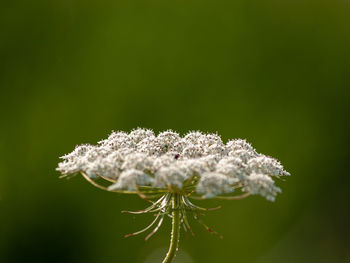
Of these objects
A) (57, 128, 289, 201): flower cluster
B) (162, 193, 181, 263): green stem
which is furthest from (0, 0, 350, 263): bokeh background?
(162, 193, 181, 263): green stem

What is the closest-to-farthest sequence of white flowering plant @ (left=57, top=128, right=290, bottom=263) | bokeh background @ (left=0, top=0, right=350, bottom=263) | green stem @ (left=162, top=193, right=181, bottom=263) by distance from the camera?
white flowering plant @ (left=57, top=128, right=290, bottom=263) → green stem @ (left=162, top=193, right=181, bottom=263) → bokeh background @ (left=0, top=0, right=350, bottom=263)

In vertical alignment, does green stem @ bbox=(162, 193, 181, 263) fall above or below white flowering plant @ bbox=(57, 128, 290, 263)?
below

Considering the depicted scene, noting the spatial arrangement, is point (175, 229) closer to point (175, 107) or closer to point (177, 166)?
point (177, 166)

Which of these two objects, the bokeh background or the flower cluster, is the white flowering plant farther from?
the bokeh background

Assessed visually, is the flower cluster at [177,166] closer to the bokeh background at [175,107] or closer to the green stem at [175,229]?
the green stem at [175,229]

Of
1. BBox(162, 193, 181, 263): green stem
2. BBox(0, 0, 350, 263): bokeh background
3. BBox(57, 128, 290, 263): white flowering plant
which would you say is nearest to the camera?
BBox(57, 128, 290, 263): white flowering plant
